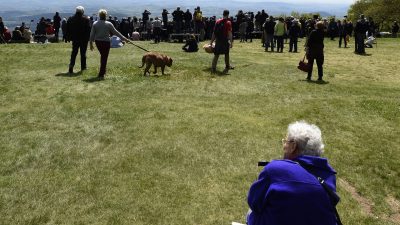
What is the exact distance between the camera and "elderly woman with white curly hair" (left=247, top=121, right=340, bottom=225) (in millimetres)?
3719

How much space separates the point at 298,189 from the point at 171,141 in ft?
18.3

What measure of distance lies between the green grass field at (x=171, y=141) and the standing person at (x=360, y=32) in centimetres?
1047

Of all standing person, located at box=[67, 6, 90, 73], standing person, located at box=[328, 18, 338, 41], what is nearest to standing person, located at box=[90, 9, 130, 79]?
standing person, located at box=[67, 6, 90, 73]

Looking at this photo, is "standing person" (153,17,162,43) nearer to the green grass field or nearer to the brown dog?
the green grass field

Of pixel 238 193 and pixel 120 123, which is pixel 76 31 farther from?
pixel 238 193

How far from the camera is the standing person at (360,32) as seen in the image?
25875mm

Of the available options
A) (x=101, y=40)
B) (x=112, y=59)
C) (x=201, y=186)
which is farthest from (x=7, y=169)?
(x=112, y=59)

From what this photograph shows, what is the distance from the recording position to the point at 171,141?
912 centimetres

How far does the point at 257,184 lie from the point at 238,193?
3308 millimetres

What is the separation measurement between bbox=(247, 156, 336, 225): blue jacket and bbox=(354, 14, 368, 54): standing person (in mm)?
23926

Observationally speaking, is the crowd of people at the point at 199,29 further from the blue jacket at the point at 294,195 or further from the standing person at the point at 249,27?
the blue jacket at the point at 294,195

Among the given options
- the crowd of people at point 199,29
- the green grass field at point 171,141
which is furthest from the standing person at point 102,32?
the crowd of people at point 199,29

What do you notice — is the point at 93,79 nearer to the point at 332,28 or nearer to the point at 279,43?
the point at 279,43

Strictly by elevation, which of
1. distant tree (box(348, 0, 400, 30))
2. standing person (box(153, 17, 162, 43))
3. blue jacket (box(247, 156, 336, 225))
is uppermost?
distant tree (box(348, 0, 400, 30))
